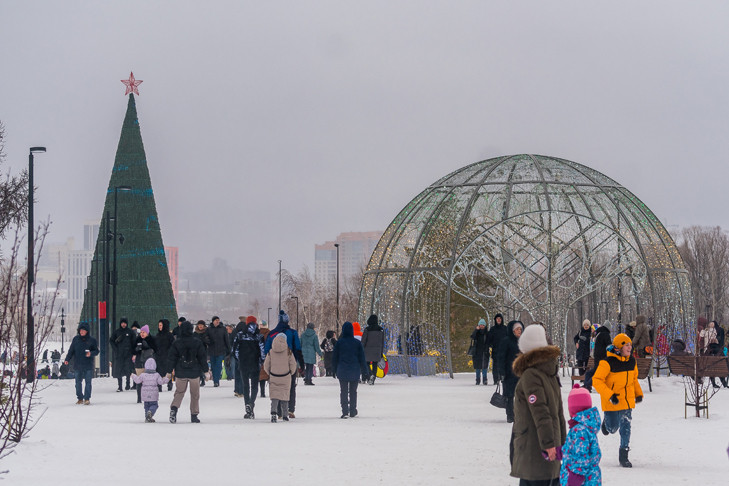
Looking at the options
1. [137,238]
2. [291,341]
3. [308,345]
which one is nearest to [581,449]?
[291,341]

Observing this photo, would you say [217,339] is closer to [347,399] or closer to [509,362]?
[347,399]

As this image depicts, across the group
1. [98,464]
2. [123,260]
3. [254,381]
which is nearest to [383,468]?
[98,464]

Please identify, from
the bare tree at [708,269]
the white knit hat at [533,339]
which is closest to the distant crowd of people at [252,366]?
the white knit hat at [533,339]

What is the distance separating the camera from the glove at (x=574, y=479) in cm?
808

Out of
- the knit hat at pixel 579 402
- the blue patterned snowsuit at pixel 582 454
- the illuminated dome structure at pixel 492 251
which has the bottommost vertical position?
the blue patterned snowsuit at pixel 582 454

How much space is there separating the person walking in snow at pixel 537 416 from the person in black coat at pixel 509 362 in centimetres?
754

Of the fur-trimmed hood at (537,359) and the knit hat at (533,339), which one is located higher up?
the knit hat at (533,339)

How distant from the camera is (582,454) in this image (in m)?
8.09

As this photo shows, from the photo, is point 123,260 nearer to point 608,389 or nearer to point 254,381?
point 254,381

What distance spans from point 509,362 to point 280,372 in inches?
132

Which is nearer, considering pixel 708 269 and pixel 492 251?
pixel 492 251

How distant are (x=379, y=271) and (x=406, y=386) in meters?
5.56

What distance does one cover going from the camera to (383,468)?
11.8 metres

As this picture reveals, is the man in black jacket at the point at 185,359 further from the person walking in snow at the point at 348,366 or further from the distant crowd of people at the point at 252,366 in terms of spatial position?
the person walking in snow at the point at 348,366
